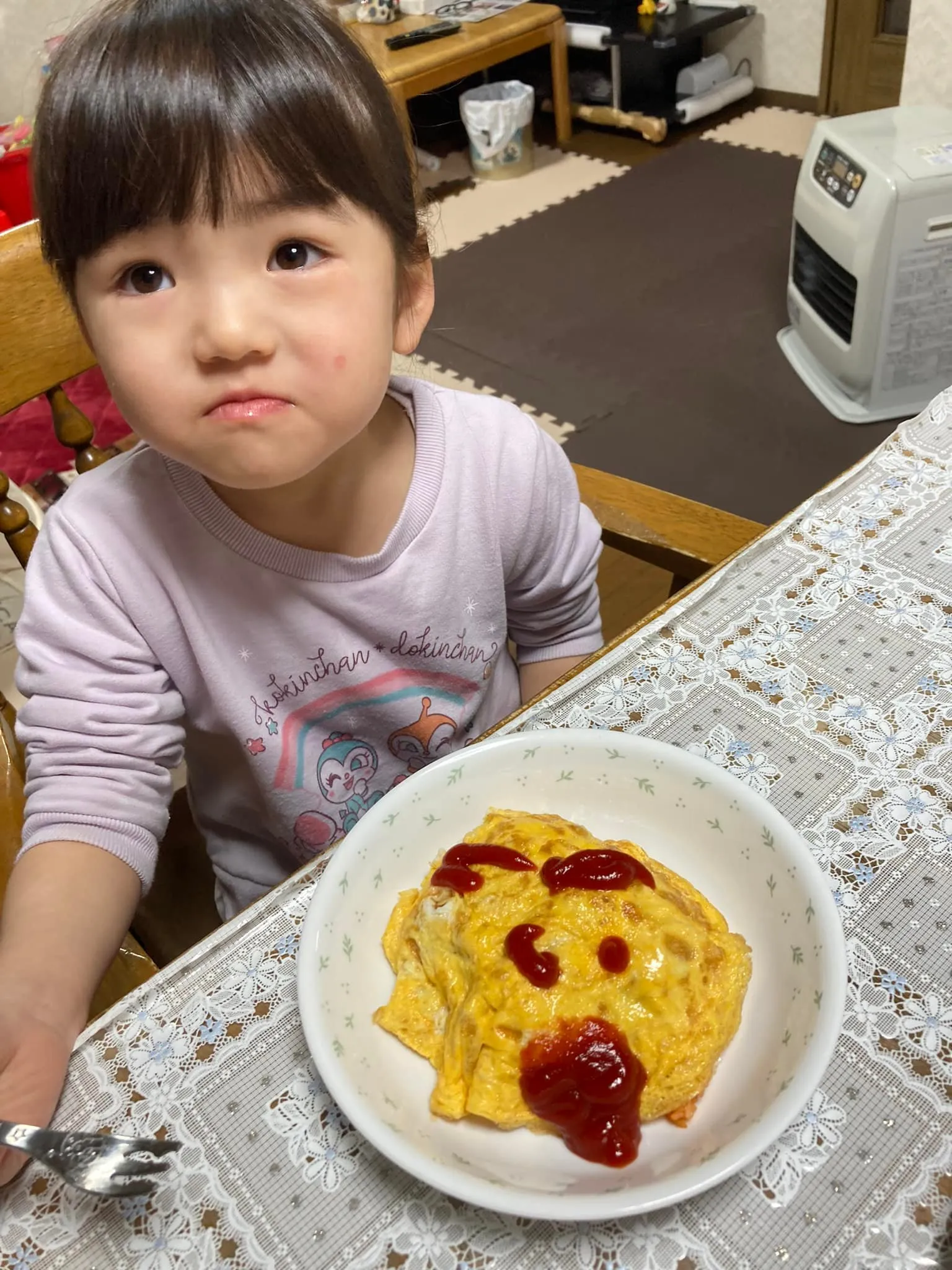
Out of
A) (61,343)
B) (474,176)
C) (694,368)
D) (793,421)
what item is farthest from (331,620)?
(474,176)

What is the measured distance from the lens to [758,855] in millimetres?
538

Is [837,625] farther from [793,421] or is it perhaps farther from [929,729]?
[793,421]

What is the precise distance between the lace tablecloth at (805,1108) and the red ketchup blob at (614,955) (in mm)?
110

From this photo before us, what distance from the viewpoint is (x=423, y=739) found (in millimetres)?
898

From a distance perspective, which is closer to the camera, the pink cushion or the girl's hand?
the girl's hand

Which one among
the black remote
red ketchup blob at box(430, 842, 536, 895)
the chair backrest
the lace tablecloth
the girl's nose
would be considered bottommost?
the black remote

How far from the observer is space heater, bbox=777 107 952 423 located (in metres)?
1.94

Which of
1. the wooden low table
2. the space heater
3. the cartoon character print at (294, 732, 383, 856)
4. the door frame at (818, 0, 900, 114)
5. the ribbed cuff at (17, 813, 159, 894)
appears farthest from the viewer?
the door frame at (818, 0, 900, 114)

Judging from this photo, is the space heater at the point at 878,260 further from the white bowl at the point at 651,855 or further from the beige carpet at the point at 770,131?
the white bowl at the point at 651,855

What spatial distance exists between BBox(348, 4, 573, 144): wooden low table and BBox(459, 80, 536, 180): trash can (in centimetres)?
12

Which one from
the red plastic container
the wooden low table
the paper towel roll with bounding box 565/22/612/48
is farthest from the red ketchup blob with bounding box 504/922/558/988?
the paper towel roll with bounding box 565/22/612/48

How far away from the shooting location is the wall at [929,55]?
2.35 meters

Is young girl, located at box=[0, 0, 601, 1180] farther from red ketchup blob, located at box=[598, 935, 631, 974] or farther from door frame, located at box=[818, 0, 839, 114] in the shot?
door frame, located at box=[818, 0, 839, 114]

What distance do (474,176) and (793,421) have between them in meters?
2.04
